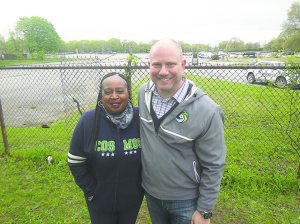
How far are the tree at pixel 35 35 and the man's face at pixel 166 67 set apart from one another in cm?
8530

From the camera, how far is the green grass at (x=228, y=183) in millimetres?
3699

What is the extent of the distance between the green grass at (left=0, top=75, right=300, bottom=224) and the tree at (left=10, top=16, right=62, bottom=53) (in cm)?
8194

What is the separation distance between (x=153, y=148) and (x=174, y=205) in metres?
0.52

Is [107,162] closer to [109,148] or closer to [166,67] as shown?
[109,148]

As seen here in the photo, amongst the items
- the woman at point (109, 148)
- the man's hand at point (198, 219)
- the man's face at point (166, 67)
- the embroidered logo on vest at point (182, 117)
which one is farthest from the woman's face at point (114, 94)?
the man's hand at point (198, 219)

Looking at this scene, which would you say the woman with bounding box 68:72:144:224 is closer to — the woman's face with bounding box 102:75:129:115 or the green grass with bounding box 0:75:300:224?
the woman's face with bounding box 102:75:129:115

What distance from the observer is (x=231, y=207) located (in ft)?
12.6

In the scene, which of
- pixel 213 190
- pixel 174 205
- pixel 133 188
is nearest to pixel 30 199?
pixel 133 188

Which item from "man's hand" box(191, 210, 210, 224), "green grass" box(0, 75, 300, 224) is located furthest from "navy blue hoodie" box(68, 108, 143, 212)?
"green grass" box(0, 75, 300, 224)

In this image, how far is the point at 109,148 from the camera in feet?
7.08

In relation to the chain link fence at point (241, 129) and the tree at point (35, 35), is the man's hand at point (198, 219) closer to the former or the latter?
the chain link fence at point (241, 129)

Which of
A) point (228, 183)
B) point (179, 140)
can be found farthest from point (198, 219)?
point (228, 183)

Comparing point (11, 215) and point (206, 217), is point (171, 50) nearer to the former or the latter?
point (206, 217)

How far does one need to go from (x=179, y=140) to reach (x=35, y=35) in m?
94.3
